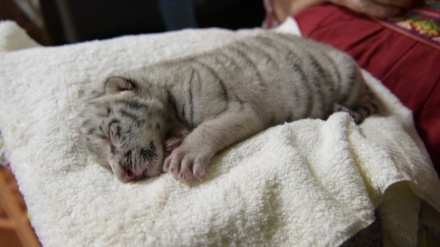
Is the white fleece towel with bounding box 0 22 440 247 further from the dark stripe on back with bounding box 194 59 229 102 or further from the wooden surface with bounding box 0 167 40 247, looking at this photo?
the wooden surface with bounding box 0 167 40 247

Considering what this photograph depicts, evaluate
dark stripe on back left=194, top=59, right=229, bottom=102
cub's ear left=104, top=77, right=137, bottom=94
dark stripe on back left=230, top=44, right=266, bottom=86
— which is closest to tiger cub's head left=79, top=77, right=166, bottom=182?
cub's ear left=104, top=77, right=137, bottom=94

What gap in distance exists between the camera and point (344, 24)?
2.15 metres

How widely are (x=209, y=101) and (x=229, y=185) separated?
1.36ft

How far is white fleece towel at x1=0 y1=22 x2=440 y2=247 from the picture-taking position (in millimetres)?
1131

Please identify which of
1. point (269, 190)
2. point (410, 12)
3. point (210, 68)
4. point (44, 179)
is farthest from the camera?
point (410, 12)

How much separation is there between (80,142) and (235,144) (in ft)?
1.83

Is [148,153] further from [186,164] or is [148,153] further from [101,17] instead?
[101,17]

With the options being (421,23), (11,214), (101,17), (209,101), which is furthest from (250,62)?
(11,214)

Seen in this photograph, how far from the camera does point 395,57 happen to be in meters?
1.87

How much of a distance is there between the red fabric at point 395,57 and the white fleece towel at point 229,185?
0.15m

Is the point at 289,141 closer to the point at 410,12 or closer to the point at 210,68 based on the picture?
the point at 210,68

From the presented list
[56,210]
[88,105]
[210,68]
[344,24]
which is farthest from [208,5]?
[56,210]

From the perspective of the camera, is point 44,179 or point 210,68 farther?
point 210,68

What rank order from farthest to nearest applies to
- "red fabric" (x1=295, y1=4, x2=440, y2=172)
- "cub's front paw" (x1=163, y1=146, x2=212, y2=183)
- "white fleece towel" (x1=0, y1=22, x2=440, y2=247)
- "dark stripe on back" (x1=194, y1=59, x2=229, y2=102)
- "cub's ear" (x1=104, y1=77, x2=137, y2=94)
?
"red fabric" (x1=295, y1=4, x2=440, y2=172) → "dark stripe on back" (x1=194, y1=59, x2=229, y2=102) → "cub's ear" (x1=104, y1=77, x2=137, y2=94) → "cub's front paw" (x1=163, y1=146, x2=212, y2=183) → "white fleece towel" (x1=0, y1=22, x2=440, y2=247)
